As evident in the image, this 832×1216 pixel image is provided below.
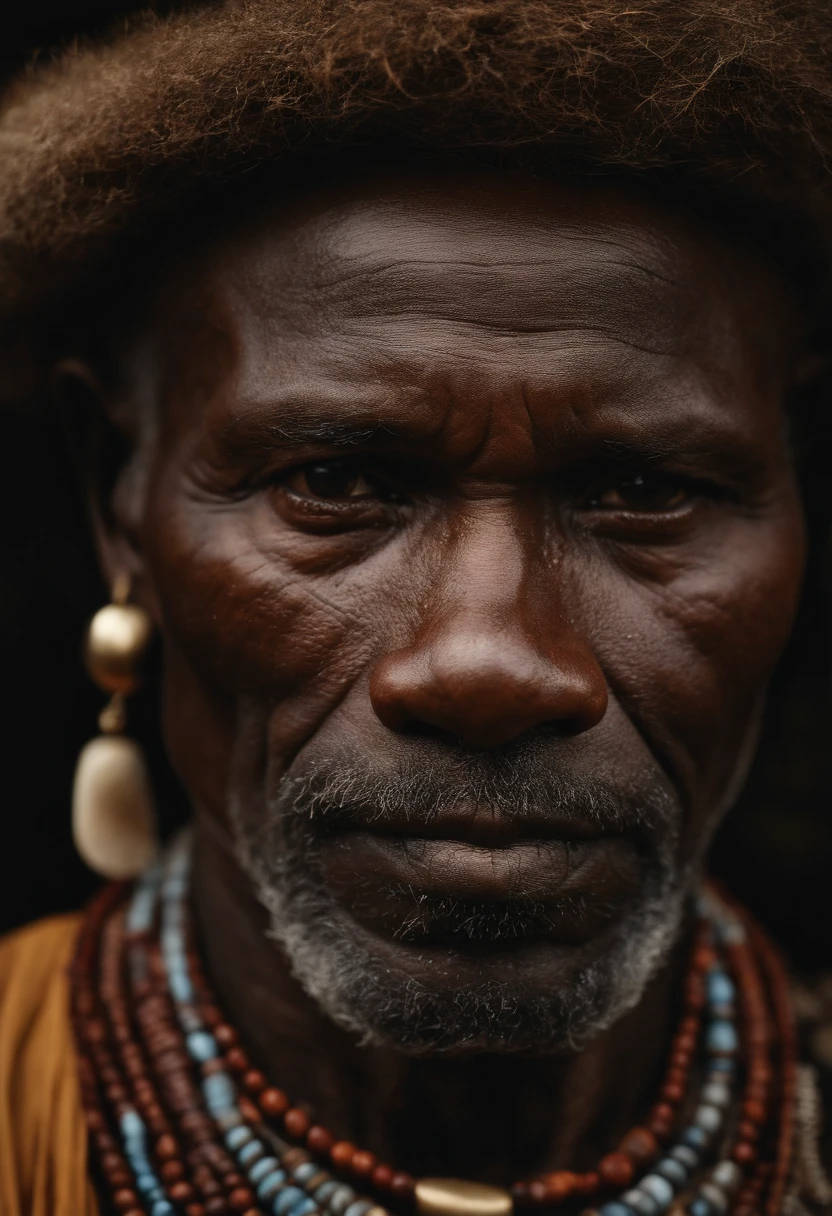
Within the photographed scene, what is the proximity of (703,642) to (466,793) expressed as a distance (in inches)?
20.9

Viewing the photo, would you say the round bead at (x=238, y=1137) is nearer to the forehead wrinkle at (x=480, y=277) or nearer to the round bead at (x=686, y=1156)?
the round bead at (x=686, y=1156)

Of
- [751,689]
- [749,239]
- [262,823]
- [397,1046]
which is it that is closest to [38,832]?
[262,823]

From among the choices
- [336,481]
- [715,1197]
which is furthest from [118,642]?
[715,1197]

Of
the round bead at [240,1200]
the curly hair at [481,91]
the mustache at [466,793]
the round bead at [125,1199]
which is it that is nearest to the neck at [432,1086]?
the round bead at [240,1200]

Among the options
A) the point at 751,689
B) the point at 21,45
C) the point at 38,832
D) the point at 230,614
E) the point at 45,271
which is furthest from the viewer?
the point at 38,832

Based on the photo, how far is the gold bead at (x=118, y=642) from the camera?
2.39 metres

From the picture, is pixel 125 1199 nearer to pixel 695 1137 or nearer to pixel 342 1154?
pixel 342 1154

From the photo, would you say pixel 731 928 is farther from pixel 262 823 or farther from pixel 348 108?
pixel 348 108

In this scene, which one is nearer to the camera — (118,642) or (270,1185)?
(270,1185)

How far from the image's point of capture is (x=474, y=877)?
1.85m

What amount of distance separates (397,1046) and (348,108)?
1493mm

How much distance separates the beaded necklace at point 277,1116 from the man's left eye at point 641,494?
1030 mm

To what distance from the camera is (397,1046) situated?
1980 millimetres

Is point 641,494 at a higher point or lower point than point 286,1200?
higher
